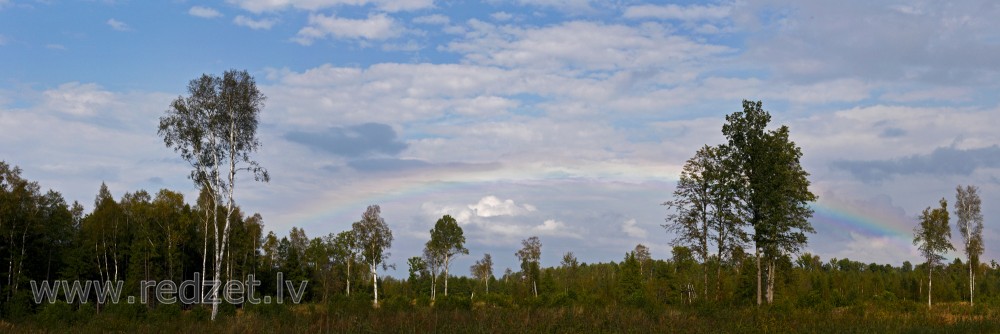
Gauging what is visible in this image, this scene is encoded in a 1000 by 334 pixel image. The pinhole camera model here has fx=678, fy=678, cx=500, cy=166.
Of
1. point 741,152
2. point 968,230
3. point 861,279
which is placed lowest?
point 861,279

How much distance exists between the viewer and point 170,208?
68.3 metres

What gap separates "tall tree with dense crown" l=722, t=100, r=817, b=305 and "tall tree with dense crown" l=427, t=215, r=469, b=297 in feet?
158

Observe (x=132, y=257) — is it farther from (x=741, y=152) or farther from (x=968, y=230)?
(x=968, y=230)

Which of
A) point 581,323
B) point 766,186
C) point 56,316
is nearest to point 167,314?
point 56,316

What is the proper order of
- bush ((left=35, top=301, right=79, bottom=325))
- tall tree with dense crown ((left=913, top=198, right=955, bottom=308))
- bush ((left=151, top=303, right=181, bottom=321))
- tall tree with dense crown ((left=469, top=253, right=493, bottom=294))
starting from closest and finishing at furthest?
1. bush ((left=151, top=303, right=181, bottom=321))
2. bush ((left=35, top=301, right=79, bottom=325))
3. tall tree with dense crown ((left=913, top=198, right=955, bottom=308))
4. tall tree with dense crown ((left=469, top=253, right=493, bottom=294))

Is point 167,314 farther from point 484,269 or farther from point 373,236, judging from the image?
point 484,269

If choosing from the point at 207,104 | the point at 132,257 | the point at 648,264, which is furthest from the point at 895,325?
the point at 648,264

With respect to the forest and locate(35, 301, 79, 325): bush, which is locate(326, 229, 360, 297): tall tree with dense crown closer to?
the forest

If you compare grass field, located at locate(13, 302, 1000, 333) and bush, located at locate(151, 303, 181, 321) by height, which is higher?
grass field, located at locate(13, 302, 1000, 333)

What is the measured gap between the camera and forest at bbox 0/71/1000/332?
27391mm

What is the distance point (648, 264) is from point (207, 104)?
78.1m

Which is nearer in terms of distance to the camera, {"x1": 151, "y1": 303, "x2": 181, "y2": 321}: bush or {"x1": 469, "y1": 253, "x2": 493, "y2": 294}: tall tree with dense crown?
{"x1": 151, "y1": 303, "x2": 181, "y2": 321}: bush

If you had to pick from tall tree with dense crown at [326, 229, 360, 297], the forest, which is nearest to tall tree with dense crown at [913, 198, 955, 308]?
the forest

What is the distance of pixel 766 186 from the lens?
41.6 meters
